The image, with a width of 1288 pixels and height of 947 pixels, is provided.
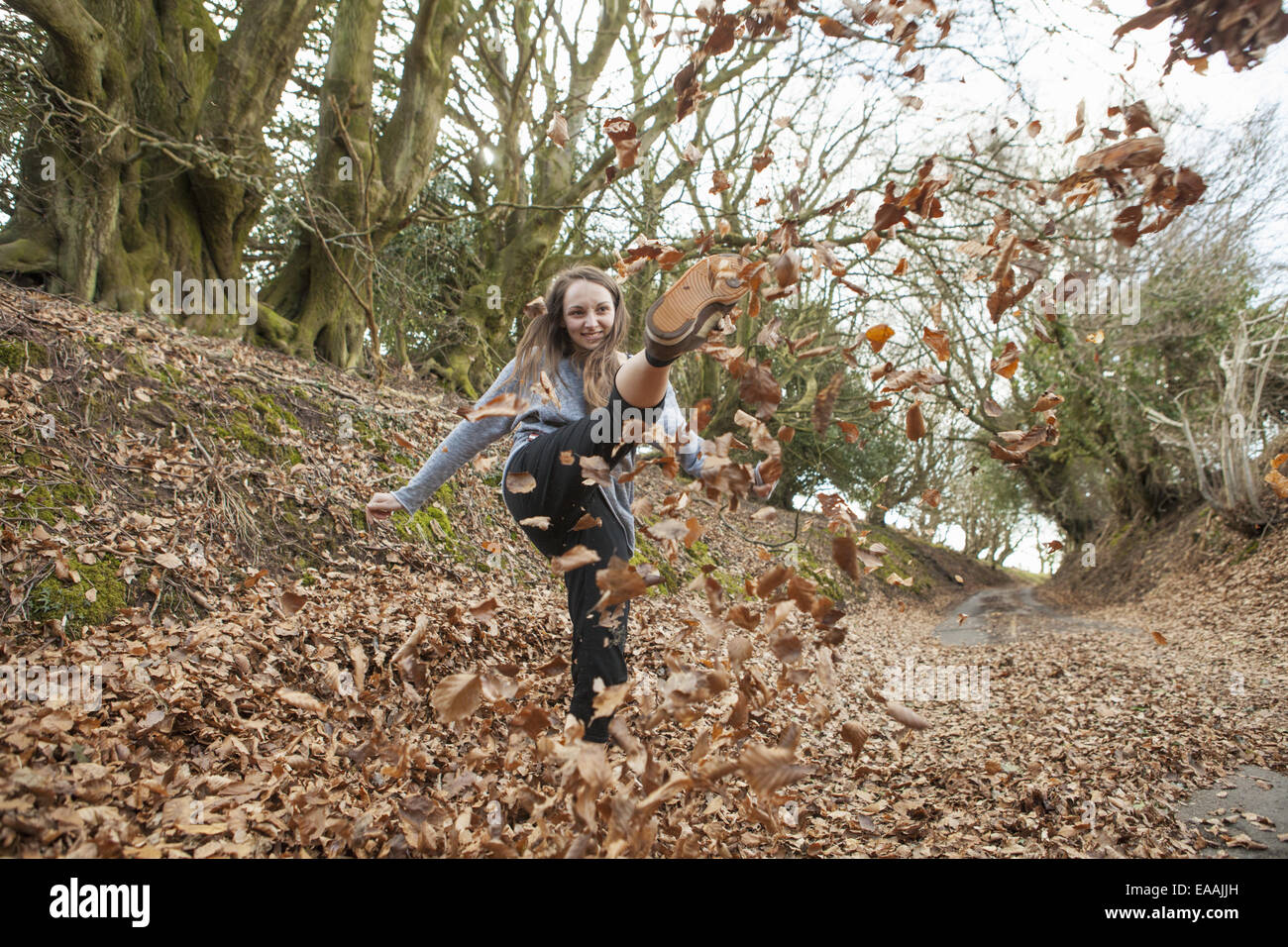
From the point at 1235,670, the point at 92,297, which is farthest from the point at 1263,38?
the point at 92,297

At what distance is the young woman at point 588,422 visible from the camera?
2.08m

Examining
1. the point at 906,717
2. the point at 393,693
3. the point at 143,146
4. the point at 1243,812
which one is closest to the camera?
the point at 906,717

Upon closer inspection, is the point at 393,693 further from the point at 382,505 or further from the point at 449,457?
the point at 449,457

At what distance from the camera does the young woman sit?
6.82ft

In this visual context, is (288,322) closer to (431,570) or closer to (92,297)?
(92,297)

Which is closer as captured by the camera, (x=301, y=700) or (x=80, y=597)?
(x=301, y=700)

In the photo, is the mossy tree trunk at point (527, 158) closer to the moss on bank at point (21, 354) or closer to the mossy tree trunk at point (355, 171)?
the mossy tree trunk at point (355, 171)

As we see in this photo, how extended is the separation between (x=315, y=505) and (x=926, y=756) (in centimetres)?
371

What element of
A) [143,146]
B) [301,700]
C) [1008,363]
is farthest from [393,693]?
[143,146]

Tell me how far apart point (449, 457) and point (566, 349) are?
0.69 meters

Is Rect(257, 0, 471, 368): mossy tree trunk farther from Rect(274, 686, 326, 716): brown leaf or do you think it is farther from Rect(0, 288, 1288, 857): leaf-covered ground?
Rect(274, 686, 326, 716): brown leaf

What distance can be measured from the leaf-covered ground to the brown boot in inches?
18.7

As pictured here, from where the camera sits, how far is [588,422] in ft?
7.73

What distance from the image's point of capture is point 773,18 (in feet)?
7.78
